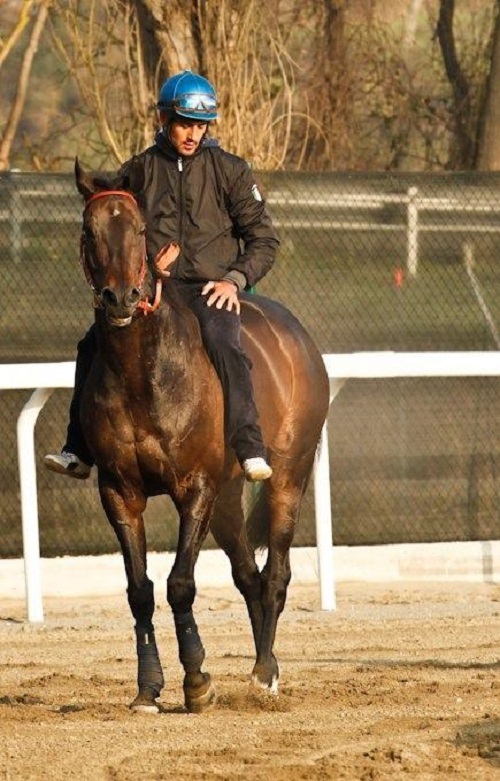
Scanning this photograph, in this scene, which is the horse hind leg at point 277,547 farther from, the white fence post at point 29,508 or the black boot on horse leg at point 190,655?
the white fence post at point 29,508

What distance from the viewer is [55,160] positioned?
15.8m

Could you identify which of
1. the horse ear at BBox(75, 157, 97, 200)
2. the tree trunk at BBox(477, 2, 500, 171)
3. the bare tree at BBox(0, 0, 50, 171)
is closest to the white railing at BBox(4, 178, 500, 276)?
the horse ear at BBox(75, 157, 97, 200)

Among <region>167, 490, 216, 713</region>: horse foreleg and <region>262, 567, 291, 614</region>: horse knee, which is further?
<region>262, 567, 291, 614</region>: horse knee

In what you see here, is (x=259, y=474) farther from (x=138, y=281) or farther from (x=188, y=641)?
(x=138, y=281)

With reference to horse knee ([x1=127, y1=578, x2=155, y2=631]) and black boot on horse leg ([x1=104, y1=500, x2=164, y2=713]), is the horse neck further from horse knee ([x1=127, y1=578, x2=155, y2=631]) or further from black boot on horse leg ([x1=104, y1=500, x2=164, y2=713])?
horse knee ([x1=127, y1=578, x2=155, y2=631])

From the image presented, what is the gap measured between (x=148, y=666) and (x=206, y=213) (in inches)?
76.6

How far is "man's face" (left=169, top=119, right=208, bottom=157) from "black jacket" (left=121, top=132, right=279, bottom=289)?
5 cm

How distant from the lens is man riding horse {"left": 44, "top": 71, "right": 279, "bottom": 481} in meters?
7.51

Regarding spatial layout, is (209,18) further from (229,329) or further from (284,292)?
(229,329)

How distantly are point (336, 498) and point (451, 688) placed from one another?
3.59m

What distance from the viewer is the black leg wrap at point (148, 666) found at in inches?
290

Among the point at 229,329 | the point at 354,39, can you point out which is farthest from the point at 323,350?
the point at 354,39

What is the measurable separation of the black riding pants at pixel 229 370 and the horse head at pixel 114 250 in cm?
53

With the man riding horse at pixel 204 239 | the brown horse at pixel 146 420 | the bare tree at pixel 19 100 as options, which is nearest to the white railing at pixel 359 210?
the man riding horse at pixel 204 239
